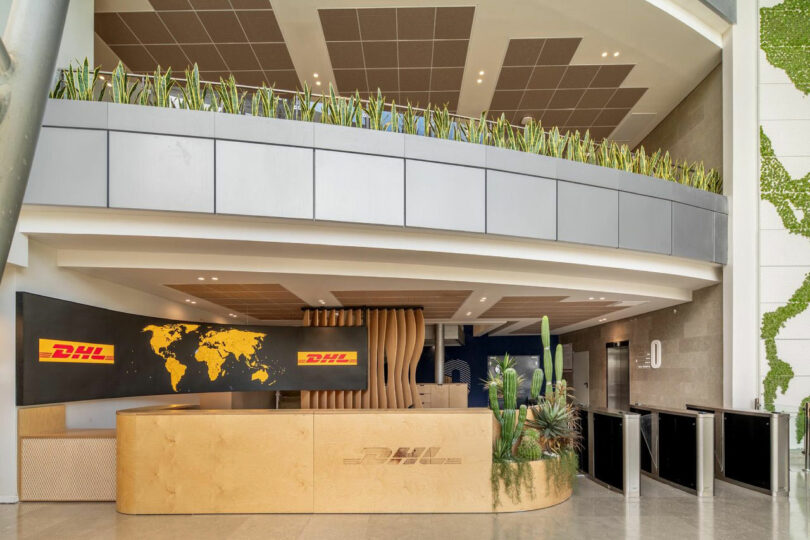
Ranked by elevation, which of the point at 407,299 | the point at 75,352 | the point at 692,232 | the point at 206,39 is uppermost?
the point at 206,39

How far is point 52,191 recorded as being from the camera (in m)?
6.84

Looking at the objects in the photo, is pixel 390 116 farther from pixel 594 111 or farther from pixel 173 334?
pixel 594 111

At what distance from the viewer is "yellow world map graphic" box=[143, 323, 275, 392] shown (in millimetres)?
10383

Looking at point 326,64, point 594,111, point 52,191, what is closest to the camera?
point 52,191

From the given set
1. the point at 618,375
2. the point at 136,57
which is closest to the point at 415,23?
the point at 136,57

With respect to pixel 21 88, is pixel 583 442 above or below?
below

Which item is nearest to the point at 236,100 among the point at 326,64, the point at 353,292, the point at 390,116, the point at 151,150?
the point at 151,150

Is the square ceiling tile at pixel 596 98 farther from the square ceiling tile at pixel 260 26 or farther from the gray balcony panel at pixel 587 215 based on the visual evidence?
the square ceiling tile at pixel 260 26

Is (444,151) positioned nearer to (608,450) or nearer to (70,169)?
(70,169)

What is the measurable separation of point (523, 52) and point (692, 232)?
463cm

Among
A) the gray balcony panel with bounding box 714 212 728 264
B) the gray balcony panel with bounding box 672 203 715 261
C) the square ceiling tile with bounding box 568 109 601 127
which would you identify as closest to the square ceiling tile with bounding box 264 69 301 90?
the square ceiling tile with bounding box 568 109 601 127

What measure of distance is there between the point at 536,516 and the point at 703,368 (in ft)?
20.7

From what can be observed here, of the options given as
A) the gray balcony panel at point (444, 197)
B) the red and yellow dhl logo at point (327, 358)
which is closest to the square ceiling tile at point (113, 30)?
the gray balcony panel at point (444, 197)

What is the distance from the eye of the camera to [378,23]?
10.8m
